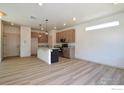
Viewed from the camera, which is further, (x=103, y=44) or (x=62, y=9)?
(x=103, y=44)

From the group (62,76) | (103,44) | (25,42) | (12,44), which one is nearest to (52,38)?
(25,42)

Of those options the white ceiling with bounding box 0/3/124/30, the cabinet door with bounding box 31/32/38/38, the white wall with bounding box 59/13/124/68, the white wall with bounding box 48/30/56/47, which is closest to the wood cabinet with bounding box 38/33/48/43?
the cabinet door with bounding box 31/32/38/38

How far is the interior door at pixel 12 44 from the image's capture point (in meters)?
7.47

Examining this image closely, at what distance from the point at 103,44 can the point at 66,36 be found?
3735 millimetres

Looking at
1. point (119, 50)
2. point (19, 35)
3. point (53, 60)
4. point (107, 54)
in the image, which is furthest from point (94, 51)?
point (19, 35)

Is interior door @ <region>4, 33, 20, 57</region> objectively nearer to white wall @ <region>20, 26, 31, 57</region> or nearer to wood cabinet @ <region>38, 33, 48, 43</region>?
white wall @ <region>20, 26, 31, 57</region>

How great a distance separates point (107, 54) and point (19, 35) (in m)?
7.73

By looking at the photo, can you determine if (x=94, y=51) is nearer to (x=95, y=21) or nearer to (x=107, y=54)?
(x=107, y=54)

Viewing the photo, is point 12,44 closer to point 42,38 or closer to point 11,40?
point 11,40

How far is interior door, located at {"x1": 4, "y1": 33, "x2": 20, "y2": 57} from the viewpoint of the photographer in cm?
747

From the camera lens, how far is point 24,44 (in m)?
7.93

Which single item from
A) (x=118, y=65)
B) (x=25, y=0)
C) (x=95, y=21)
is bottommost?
(x=118, y=65)

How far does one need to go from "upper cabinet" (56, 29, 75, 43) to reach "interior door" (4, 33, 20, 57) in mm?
3988

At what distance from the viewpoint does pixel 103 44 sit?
200 inches
